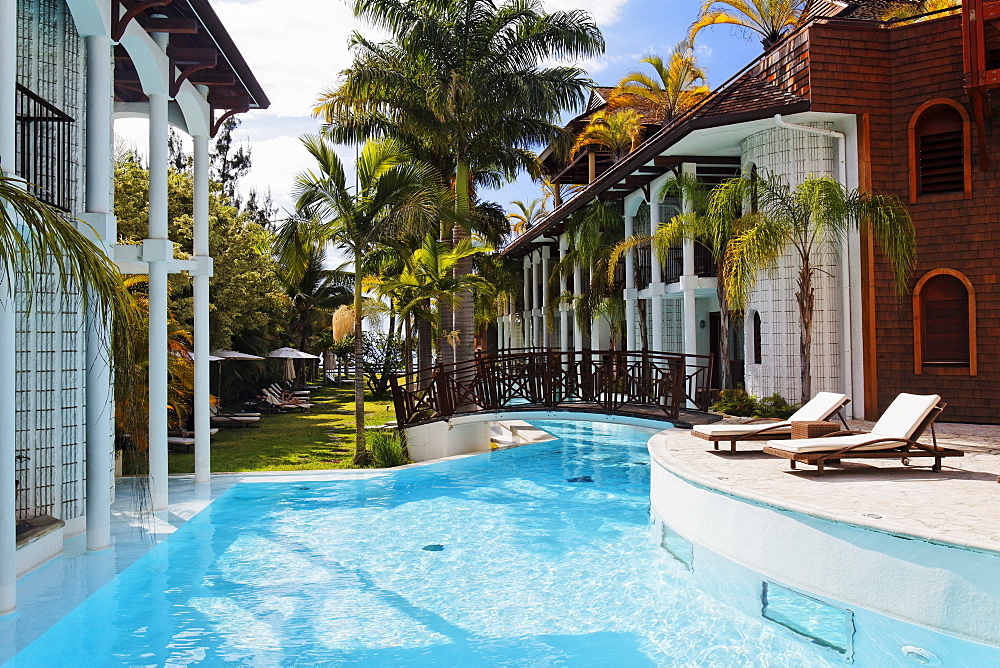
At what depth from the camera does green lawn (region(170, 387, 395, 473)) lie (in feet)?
49.4

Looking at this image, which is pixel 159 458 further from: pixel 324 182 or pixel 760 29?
pixel 760 29

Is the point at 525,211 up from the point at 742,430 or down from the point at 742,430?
up

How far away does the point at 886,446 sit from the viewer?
862 cm

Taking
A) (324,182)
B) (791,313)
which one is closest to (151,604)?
(324,182)

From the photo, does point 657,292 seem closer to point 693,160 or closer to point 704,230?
point 693,160

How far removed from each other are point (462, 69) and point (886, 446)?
14047 mm

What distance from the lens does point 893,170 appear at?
48.8 ft

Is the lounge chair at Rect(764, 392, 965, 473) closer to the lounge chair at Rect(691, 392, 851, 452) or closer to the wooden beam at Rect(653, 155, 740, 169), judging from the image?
the lounge chair at Rect(691, 392, 851, 452)

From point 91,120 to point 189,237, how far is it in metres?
15.6

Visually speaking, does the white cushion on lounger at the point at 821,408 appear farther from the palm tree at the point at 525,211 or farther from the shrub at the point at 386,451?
the palm tree at the point at 525,211

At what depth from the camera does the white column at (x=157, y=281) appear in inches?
387

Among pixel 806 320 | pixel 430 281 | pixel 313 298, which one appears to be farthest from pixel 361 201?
pixel 313 298

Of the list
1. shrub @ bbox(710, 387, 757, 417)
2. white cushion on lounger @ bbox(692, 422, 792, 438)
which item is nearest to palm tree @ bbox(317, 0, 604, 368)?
shrub @ bbox(710, 387, 757, 417)

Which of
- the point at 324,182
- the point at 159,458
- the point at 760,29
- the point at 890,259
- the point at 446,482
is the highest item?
the point at 760,29
